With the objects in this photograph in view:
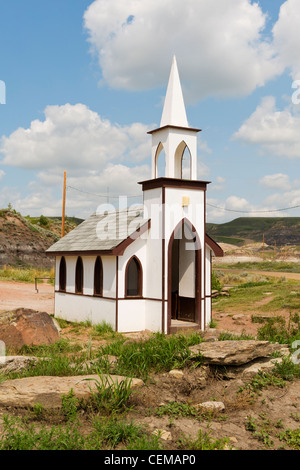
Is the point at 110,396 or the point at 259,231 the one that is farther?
the point at 259,231

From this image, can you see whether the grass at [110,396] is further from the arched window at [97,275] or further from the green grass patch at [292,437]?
the arched window at [97,275]

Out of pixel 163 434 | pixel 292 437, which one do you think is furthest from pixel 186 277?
pixel 163 434

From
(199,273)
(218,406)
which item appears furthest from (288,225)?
(218,406)

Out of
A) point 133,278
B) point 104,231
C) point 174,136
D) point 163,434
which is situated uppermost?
point 174,136

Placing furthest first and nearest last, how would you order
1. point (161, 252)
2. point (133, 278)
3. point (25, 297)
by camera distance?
point (25, 297)
point (133, 278)
point (161, 252)

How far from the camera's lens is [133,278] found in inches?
649

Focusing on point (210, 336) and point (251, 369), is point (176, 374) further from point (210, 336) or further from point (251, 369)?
point (210, 336)

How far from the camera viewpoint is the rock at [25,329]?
11.5m

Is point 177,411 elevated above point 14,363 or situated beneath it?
situated beneath

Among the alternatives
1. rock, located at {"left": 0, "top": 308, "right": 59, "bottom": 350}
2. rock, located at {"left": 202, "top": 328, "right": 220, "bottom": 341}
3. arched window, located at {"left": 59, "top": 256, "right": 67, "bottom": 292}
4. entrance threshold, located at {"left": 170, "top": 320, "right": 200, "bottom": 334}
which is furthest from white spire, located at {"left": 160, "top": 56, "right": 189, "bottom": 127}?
rock, located at {"left": 202, "top": 328, "right": 220, "bottom": 341}

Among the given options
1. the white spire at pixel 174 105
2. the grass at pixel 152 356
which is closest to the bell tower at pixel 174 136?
the white spire at pixel 174 105

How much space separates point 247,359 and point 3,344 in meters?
5.94

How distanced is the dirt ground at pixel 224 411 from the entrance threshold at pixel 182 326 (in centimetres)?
643

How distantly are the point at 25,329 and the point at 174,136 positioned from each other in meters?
7.70
